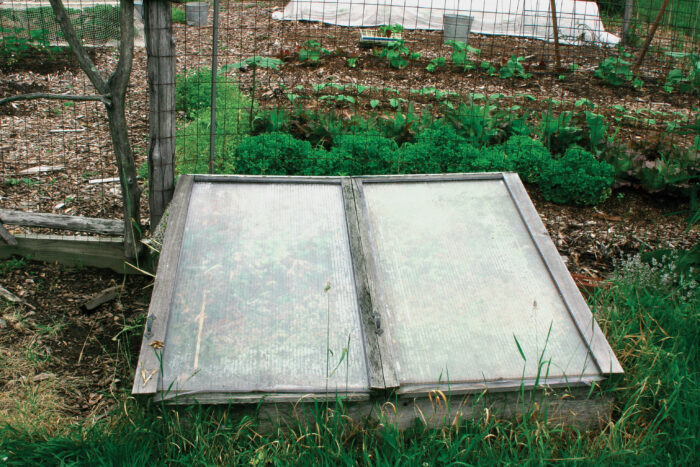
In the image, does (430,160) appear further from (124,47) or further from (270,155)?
(124,47)

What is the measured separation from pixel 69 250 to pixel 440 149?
101 inches

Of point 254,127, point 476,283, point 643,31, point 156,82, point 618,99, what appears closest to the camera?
point 476,283

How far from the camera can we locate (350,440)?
232 centimetres

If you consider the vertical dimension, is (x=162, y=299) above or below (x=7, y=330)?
above

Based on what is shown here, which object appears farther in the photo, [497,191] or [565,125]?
[565,125]

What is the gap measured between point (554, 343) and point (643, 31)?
1160 centimetres

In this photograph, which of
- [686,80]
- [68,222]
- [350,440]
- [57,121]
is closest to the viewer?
[350,440]

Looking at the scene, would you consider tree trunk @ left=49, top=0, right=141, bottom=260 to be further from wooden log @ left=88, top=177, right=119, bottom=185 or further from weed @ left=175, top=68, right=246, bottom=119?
weed @ left=175, top=68, right=246, bottom=119

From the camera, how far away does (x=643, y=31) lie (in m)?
12.1

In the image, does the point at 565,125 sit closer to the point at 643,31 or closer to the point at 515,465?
the point at 515,465

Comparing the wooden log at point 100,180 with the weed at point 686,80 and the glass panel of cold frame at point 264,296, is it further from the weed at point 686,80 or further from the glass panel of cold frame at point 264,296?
the weed at point 686,80

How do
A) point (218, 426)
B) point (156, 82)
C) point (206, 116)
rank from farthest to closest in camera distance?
1. point (206, 116)
2. point (156, 82)
3. point (218, 426)

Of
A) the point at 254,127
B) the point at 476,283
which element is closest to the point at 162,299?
the point at 476,283

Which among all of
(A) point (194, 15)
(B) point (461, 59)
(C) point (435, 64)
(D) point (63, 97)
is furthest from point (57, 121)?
(A) point (194, 15)
